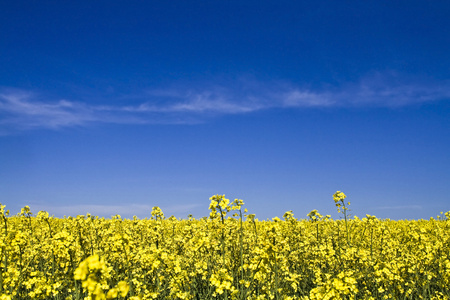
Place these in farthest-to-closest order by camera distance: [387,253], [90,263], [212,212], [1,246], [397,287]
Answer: [387,253] → [397,287] → [212,212] → [1,246] → [90,263]

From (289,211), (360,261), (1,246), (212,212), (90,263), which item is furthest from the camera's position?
(289,211)

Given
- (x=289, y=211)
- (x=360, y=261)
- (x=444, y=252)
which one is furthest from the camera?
(x=444, y=252)

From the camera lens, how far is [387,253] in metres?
10.5

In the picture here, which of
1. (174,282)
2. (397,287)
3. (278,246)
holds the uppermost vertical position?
(278,246)

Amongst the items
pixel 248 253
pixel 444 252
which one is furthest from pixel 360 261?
pixel 444 252

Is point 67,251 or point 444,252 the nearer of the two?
point 67,251

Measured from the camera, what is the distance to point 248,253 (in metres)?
9.91

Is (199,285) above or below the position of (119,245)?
below

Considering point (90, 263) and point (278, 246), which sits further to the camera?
point (278, 246)

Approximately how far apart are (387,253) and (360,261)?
2.25 m

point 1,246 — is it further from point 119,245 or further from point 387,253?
point 387,253

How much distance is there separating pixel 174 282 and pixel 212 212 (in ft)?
5.70

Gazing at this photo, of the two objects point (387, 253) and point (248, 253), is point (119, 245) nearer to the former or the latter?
point (248, 253)

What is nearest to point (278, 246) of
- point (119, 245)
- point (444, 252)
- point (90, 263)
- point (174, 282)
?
point (174, 282)
